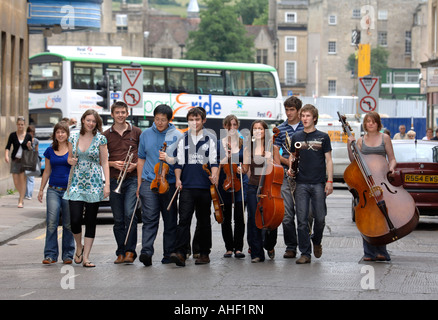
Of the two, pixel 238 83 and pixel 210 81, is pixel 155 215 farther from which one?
pixel 238 83

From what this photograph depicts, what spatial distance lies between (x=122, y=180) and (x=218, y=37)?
8434 centimetres

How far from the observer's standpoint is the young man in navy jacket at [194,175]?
10.8 m

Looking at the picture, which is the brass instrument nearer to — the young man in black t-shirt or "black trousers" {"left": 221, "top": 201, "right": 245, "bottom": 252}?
"black trousers" {"left": 221, "top": 201, "right": 245, "bottom": 252}

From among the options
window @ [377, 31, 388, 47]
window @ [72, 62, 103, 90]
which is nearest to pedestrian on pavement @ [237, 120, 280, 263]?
window @ [72, 62, 103, 90]

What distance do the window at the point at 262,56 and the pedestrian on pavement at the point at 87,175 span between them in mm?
98775

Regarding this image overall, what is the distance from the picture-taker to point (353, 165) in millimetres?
10773

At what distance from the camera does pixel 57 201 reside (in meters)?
11.2

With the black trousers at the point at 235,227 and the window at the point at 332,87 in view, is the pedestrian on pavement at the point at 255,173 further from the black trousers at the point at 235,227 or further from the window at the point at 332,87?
the window at the point at 332,87

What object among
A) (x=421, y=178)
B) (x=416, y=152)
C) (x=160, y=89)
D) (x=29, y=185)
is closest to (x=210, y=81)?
(x=160, y=89)

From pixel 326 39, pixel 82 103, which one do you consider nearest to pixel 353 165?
pixel 82 103

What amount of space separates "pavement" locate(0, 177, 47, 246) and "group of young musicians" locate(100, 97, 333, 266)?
384cm

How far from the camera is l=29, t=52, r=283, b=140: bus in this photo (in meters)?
36.6

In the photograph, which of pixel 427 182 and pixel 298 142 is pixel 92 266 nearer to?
pixel 298 142

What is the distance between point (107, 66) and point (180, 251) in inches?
1054
